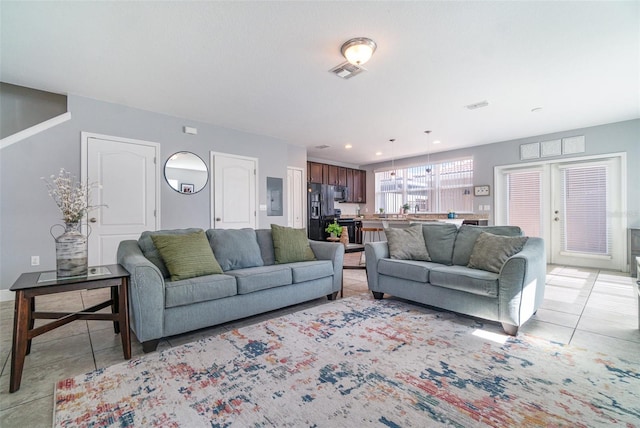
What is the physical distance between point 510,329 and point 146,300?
2.80 metres

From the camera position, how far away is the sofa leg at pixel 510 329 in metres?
2.31

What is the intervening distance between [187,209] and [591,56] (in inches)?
210

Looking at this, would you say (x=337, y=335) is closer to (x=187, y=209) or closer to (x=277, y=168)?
(x=187, y=209)

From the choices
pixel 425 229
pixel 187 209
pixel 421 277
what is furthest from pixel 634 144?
pixel 187 209

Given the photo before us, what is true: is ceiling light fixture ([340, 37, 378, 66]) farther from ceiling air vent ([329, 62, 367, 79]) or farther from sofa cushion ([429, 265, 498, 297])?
sofa cushion ([429, 265, 498, 297])

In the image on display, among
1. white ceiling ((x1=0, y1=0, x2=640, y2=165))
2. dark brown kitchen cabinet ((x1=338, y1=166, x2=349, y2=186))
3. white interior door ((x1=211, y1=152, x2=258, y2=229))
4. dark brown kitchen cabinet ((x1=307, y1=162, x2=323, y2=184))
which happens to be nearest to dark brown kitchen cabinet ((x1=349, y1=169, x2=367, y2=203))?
dark brown kitchen cabinet ((x1=338, y1=166, x2=349, y2=186))

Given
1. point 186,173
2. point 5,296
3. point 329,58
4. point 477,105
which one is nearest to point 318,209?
point 186,173

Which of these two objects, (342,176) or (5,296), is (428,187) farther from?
(5,296)

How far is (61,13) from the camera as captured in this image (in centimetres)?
221

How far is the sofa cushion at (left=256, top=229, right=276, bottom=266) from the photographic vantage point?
10.8 feet

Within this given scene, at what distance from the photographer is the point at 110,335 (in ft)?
7.91

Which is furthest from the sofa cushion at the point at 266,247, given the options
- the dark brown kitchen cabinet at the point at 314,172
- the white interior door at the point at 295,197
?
the dark brown kitchen cabinet at the point at 314,172

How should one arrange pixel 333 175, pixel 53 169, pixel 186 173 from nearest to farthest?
1. pixel 53 169
2. pixel 186 173
3. pixel 333 175

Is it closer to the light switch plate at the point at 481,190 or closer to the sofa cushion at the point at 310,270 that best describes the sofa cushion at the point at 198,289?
the sofa cushion at the point at 310,270
